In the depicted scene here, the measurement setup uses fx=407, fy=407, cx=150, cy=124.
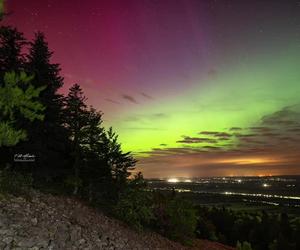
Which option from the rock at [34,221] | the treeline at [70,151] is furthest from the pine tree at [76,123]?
the rock at [34,221]

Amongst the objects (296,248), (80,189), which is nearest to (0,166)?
(80,189)

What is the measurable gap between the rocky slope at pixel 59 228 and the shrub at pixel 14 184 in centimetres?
63

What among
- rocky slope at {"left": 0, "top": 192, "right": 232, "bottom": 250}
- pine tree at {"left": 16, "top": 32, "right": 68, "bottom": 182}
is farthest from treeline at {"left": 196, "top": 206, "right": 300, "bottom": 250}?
rocky slope at {"left": 0, "top": 192, "right": 232, "bottom": 250}

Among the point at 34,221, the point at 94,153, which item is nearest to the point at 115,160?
the point at 94,153

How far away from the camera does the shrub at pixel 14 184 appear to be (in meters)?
18.4

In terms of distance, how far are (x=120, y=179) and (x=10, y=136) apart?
1085cm

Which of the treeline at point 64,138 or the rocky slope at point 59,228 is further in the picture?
the treeline at point 64,138

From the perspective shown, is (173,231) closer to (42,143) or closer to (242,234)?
(42,143)

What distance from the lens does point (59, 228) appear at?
16.0 meters

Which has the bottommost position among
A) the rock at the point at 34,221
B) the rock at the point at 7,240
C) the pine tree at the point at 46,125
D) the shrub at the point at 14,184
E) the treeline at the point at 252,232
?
the treeline at the point at 252,232

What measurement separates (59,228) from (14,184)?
180 inches

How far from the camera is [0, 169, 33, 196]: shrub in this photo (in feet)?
60.4

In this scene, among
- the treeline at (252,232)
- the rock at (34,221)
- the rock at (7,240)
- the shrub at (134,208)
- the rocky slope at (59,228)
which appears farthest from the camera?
the treeline at (252,232)

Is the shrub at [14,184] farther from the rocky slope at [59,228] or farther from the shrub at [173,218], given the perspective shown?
the shrub at [173,218]
